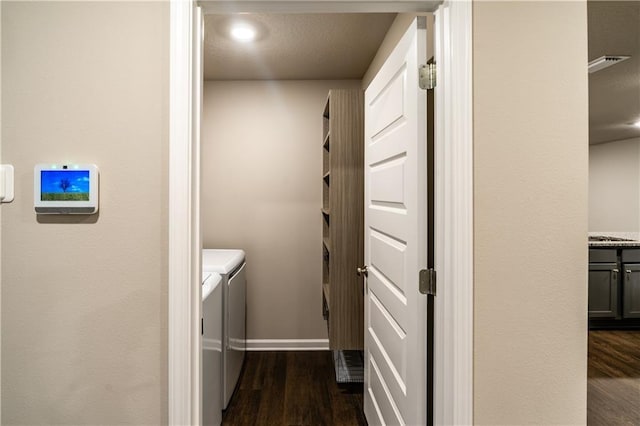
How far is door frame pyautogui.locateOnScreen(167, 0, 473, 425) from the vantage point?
112cm

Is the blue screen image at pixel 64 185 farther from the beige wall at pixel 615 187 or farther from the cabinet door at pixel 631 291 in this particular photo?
the beige wall at pixel 615 187

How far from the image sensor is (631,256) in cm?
433

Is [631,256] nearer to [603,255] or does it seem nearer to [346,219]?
[603,255]

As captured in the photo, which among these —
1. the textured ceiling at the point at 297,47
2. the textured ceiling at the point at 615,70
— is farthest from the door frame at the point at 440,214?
the textured ceiling at the point at 615,70

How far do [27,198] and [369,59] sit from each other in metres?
2.48

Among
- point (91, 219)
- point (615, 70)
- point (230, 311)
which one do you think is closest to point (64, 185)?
point (91, 219)

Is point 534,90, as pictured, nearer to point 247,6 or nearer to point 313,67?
point 247,6

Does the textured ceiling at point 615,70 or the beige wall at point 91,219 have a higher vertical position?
the textured ceiling at point 615,70

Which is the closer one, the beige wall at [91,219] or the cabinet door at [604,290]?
the beige wall at [91,219]

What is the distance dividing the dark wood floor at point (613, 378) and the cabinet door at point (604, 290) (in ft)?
0.75

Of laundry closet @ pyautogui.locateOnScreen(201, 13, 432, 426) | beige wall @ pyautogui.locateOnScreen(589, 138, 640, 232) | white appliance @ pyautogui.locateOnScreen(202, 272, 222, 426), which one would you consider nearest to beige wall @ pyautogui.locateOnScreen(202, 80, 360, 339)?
laundry closet @ pyautogui.locateOnScreen(201, 13, 432, 426)

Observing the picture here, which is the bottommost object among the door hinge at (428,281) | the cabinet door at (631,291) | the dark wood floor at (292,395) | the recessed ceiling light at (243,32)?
the dark wood floor at (292,395)

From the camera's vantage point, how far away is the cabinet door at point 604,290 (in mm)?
4305

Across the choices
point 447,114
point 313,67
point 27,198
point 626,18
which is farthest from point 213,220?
point 626,18
